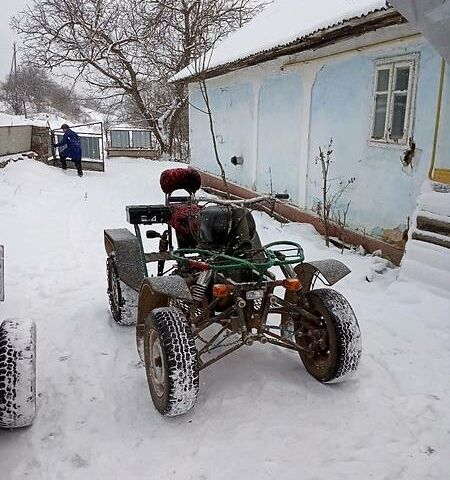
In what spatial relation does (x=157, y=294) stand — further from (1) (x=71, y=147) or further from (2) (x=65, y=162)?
(2) (x=65, y=162)

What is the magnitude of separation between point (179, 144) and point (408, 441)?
2290cm

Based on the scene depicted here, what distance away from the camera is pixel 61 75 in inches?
969

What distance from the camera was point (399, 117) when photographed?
20.2ft

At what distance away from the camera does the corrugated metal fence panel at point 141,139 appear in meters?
23.1

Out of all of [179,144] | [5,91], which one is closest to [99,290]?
[179,144]

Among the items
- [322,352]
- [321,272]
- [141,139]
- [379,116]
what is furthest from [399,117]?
[141,139]

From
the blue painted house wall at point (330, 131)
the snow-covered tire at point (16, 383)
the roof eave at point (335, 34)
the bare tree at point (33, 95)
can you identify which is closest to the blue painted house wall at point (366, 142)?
the blue painted house wall at point (330, 131)

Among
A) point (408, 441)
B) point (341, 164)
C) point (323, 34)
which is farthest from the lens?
point (341, 164)

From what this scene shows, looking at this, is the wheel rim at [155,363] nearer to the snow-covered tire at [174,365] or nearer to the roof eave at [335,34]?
the snow-covered tire at [174,365]

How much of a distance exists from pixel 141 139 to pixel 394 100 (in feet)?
60.7

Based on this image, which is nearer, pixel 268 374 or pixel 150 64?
pixel 268 374

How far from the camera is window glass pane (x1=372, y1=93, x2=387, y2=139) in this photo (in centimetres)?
645

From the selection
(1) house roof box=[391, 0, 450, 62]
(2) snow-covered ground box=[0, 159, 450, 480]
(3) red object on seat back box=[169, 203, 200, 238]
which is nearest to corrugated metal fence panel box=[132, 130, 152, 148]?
(2) snow-covered ground box=[0, 159, 450, 480]

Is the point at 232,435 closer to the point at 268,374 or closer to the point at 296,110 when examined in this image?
the point at 268,374
